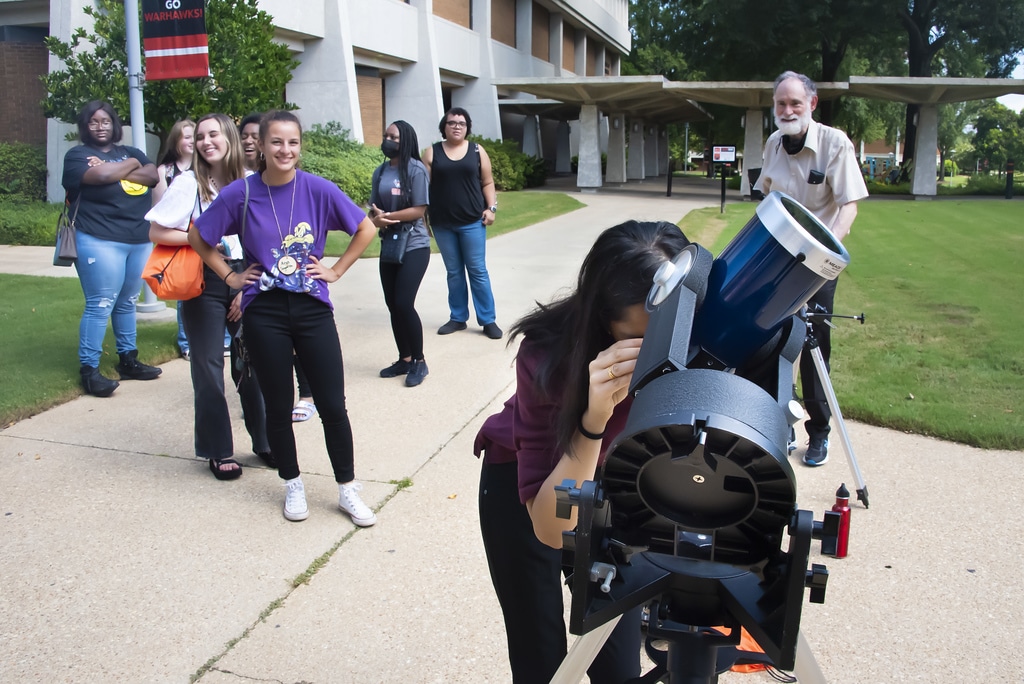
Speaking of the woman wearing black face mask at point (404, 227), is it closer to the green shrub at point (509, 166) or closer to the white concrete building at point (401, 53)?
the white concrete building at point (401, 53)

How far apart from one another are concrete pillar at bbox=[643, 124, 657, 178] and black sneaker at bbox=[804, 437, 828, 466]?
1818 inches

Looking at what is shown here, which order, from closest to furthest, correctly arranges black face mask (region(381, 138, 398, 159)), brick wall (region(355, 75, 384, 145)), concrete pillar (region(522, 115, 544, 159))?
black face mask (region(381, 138, 398, 159)), brick wall (region(355, 75, 384, 145)), concrete pillar (region(522, 115, 544, 159))

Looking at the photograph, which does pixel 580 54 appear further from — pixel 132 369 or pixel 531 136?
pixel 132 369

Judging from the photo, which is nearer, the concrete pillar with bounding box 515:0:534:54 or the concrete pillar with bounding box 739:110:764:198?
the concrete pillar with bounding box 739:110:764:198

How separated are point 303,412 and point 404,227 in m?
1.64

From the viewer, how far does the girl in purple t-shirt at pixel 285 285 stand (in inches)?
154

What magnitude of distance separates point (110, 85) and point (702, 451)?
1379 cm

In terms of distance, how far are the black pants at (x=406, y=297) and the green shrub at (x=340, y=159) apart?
11.6 metres

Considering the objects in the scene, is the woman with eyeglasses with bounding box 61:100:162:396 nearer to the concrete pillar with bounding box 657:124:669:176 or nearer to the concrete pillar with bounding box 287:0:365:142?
the concrete pillar with bounding box 287:0:365:142

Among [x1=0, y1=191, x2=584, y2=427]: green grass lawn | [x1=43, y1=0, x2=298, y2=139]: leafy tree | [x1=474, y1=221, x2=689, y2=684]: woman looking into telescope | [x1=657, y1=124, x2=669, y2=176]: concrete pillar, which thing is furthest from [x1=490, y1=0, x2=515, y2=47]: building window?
[x1=474, y1=221, x2=689, y2=684]: woman looking into telescope

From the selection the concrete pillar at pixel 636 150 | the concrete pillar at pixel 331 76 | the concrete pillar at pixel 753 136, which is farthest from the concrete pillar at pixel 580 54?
the concrete pillar at pixel 331 76

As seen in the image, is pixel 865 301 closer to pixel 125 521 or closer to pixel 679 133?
pixel 125 521

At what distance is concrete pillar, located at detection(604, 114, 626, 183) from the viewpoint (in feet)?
114

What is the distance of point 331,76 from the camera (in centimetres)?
2205
